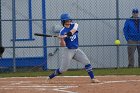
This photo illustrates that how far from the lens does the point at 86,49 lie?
19734 millimetres

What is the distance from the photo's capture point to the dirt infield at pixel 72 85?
12.1m

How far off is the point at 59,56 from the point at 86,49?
3.12 feet

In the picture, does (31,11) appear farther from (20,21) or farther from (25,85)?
(25,85)

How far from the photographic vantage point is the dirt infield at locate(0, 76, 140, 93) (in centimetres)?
1212

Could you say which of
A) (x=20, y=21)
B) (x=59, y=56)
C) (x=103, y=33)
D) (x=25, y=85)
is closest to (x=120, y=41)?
(x=103, y=33)

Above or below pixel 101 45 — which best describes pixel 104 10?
above

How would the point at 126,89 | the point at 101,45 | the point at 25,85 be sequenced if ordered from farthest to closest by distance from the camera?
the point at 101,45 < the point at 25,85 < the point at 126,89

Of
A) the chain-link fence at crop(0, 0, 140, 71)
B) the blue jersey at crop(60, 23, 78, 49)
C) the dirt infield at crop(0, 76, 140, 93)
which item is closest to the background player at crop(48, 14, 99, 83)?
the blue jersey at crop(60, 23, 78, 49)

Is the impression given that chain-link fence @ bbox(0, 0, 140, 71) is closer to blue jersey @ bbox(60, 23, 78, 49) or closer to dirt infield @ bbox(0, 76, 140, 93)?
dirt infield @ bbox(0, 76, 140, 93)

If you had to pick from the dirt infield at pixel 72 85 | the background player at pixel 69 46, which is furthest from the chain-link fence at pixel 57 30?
the background player at pixel 69 46

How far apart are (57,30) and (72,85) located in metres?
6.35

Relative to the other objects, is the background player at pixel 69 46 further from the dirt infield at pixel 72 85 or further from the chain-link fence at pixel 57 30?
the chain-link fence at pixel 57 30

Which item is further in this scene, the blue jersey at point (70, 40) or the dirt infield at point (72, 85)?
the blue jersey at point (70, 40)

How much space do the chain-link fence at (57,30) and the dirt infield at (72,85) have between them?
11.9ft
